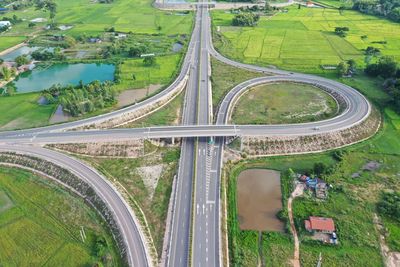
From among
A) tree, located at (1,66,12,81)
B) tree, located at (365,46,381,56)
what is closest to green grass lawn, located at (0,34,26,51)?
tree, located at (1,66,12,81)

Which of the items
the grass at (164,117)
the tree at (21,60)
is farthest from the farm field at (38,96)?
the tree at (21,60)

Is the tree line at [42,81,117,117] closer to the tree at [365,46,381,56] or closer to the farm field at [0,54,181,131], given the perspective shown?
the farm field at [0,54,181,131]

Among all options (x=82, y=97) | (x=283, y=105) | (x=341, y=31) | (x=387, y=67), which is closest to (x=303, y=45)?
(x=341, y=31)

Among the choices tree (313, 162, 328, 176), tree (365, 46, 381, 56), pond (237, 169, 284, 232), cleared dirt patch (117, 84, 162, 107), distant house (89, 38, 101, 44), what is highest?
tree (365, 46, 381, 56)

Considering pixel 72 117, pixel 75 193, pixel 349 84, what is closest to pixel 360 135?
pixel 349 84

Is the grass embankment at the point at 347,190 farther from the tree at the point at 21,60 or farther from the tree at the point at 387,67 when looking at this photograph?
the tree at the point at 21,60

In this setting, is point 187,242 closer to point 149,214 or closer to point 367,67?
point 149,214

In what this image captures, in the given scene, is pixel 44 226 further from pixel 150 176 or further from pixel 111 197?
pixel 150 176
